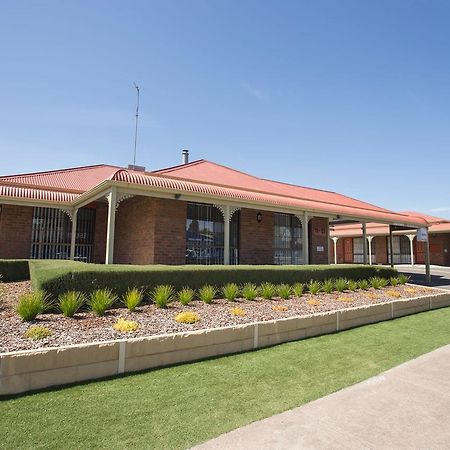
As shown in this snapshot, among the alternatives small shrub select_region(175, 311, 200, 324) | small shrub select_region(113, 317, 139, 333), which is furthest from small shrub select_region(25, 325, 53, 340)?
small shrub select_region(175, 311, 200, 324)

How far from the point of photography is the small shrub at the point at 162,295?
6.76 m

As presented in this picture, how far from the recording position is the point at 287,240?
1555cm

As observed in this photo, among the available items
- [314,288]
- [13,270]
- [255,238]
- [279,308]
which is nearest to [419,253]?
[255,238]

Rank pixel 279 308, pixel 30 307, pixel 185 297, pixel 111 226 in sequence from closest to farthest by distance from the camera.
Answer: pixel 30 307, pixel 185 297, pixel 279 308, pixel 111 226

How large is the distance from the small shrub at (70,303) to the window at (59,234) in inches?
310

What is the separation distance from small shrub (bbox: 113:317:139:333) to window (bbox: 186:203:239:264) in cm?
687

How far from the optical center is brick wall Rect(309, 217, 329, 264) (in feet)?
54.1

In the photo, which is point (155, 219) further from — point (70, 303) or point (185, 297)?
point (70, 303)

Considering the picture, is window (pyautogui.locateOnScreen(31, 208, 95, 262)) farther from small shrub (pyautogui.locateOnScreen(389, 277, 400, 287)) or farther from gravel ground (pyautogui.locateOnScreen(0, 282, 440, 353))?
small shrub (pyautogui.locateOnScreen(389, 277, 400, 287))

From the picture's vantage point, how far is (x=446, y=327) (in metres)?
8.22

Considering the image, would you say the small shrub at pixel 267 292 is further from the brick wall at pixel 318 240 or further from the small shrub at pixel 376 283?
the brick wall at pixel 318 240

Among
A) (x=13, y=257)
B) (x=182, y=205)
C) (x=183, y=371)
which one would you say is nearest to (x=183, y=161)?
(x=182, y=205)

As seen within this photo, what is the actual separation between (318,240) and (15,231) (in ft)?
41.6

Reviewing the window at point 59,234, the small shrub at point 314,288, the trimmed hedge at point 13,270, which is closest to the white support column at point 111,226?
the trimmed hedge at point 13,270
